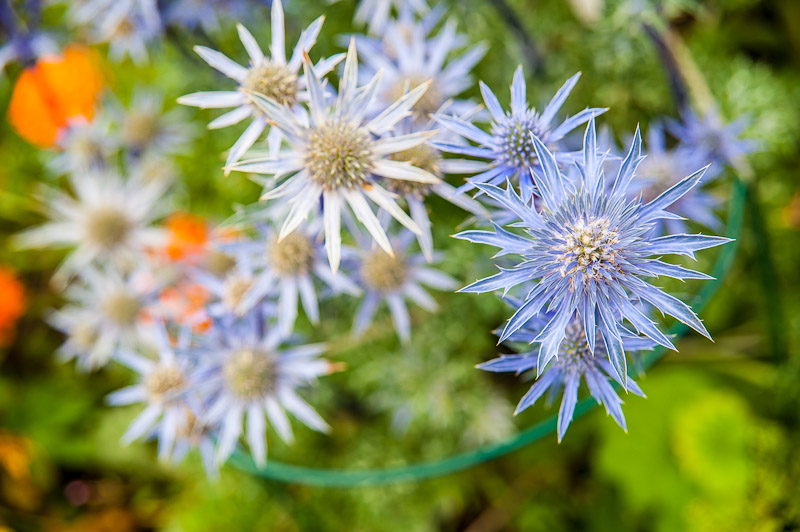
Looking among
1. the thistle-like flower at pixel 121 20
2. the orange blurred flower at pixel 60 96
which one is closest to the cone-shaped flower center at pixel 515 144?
the thistle-like flower at pixel 121 20

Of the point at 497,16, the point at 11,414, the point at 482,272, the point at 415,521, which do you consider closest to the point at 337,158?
the point at 482,272

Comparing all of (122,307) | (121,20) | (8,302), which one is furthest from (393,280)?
(8,302)

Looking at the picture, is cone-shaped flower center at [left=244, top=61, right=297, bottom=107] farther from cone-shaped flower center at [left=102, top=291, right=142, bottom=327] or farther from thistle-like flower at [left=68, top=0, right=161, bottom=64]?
cone-shaped flower center at [left=102, top=291, right=142, bottom=327]

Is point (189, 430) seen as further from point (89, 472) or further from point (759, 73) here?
point (759, 73)

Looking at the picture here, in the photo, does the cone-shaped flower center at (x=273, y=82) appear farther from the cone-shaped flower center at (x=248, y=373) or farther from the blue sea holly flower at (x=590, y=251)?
the cone-shaped flower center at (x=248, y=373)

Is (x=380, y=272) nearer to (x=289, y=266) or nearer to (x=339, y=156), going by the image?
(x=289, y=266)
